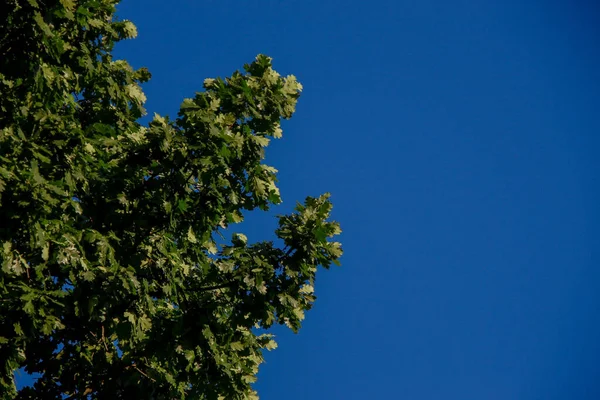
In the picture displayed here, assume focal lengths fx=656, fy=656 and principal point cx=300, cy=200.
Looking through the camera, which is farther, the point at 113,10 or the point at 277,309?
the point at 113,10

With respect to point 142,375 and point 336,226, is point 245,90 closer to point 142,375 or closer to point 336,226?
point 336,226

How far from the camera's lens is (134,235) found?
10.4 m

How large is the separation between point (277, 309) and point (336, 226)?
1524 millimetres

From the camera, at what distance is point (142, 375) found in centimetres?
1007

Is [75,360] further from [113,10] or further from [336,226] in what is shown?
[113,10]

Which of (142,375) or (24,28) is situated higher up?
(24,28)

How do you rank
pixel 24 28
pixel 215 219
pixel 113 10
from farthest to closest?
1. pixel 113 10
2. pixel 215 219
3. pixel 24 28

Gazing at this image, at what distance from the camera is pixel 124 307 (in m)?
9.84

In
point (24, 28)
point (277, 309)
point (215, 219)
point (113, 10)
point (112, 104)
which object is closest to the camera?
point (24, 28)

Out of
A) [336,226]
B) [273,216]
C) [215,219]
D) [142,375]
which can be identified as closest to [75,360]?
[142,375]

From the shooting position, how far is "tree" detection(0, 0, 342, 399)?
9.30 metres

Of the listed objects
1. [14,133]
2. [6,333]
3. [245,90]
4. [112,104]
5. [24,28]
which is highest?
[112,104]

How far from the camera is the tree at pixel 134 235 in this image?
30.5ft

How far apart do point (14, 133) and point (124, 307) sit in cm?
303
